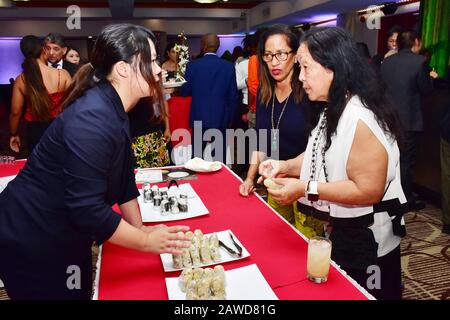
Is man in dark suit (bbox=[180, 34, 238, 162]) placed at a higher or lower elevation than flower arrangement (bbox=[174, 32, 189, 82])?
lower

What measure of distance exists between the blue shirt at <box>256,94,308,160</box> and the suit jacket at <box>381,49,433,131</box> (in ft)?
6.06

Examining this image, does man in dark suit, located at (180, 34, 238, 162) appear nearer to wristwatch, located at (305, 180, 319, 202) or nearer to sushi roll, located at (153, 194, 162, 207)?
sushi roll, located at (153, 194, 162, 207)

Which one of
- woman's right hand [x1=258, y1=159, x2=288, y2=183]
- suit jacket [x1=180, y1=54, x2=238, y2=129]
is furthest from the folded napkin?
suit jacket [x1=180, y1=54, x2=238, y2=129]

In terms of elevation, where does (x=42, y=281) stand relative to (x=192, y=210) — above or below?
below

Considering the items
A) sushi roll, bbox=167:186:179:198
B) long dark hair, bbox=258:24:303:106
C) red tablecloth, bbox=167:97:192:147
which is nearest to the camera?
sushi roll, bbox=167:186:179:198

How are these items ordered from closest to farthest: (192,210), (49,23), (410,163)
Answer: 1. (192,210)
2. (410,163)
3. (49,23)

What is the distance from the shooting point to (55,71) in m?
3.14

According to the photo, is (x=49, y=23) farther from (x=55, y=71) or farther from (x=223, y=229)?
(x=223, y=229)

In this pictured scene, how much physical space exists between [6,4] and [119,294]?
10.2m

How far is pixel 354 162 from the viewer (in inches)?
49.7

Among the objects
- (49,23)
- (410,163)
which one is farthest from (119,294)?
(49,23)

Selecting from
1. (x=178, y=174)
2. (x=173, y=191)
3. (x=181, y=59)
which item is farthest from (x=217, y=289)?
(x=181, y=59)

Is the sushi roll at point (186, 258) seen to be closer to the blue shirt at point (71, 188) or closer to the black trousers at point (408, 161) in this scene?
the blue shirt at point (71, 188)

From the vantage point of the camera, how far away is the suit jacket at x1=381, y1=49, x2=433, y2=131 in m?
3.56
